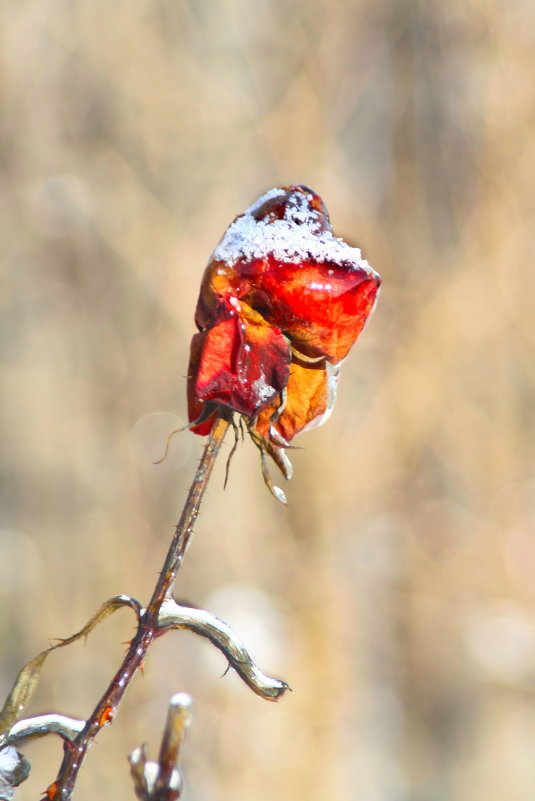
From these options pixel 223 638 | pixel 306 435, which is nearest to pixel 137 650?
pixel 223 638

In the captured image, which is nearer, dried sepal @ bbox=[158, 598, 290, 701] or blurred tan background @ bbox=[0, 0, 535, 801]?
dried sepal @ bbox=[158, 598, 290, 701]

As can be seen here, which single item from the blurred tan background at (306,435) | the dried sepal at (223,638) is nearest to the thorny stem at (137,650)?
the dried sepal at (223,638)

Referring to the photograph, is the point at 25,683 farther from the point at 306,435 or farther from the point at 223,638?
the point at 306,435

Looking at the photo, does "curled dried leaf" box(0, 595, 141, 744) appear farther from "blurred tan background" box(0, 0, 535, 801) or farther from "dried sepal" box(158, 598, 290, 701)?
"blurred tan background" box(0, 0, 535, 801)

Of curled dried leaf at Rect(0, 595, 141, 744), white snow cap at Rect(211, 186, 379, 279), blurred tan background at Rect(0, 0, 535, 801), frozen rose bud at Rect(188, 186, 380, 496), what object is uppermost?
blurred tan background at Rect(0, 0, 535, 801)

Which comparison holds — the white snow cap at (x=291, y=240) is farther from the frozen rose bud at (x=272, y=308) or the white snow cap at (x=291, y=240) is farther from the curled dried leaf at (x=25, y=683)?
the curled dried leaf at (x=25, y=683)

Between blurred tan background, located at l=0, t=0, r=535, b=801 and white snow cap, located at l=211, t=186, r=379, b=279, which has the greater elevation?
blurred tan background, located at l=0, t=0, r=535, b=801

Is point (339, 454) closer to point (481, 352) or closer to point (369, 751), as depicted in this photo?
point (481, 352)

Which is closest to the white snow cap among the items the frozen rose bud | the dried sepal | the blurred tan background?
the frozen rose bud
